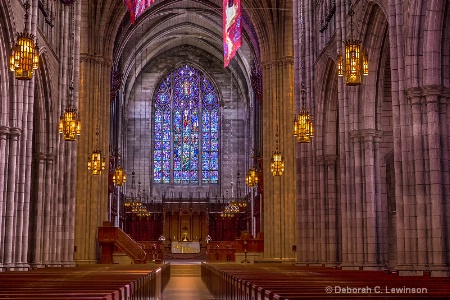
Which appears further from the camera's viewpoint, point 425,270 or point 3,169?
point 3,169

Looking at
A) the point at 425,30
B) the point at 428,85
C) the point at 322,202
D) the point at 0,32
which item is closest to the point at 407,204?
the point at 428,85

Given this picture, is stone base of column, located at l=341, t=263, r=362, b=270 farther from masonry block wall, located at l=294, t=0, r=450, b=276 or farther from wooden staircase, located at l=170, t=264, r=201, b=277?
wooden staircase, located at l=170, t=264, r=201, b=277

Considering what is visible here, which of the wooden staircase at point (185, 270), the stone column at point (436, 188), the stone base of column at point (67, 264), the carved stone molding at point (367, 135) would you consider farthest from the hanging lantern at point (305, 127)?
the wooden staircase at point (185, 270)

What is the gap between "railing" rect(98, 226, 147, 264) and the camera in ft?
120

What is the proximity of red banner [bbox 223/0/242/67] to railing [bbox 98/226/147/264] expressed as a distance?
13.8m

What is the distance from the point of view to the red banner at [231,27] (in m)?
25.9

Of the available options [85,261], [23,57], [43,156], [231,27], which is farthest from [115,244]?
[23,57]

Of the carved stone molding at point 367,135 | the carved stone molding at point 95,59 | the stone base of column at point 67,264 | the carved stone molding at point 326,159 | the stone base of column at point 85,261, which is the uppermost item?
the carved stone molding at point 95,59

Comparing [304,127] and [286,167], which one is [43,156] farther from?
[286,167]

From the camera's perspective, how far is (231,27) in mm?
26875

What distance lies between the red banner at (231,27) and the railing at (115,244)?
13.8 m

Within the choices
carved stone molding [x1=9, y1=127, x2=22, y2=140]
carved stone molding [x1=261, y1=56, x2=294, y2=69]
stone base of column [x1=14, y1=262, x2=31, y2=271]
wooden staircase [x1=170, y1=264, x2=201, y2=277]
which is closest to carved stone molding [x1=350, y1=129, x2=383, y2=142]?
carved stone molding [x1=9, y1=127, x2=22, y2=140]

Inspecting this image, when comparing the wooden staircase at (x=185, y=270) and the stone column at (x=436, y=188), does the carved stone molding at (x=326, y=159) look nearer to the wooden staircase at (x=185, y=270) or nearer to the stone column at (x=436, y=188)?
the stone column at (x=436, y=188)

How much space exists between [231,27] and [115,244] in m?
15.7
